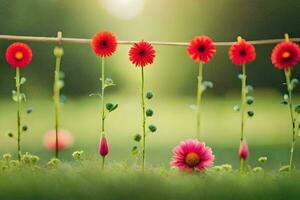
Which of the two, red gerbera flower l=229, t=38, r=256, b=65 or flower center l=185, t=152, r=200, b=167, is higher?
red gerbera flower l=229, t=38, r=256, b=65

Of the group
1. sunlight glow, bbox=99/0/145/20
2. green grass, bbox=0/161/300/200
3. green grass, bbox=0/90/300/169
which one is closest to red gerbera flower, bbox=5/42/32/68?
green grass, bbox=0/161/300/200

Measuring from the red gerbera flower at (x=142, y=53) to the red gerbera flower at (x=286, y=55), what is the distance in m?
0.76

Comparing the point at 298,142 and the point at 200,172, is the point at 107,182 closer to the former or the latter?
the point at 200,172

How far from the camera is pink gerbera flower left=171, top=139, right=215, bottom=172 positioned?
4289 mm

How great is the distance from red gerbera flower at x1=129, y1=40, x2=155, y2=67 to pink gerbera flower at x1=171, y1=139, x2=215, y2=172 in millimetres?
569

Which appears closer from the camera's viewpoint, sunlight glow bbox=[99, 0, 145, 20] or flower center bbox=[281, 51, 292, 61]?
flower center bbox=[281, 51, 292, 61]

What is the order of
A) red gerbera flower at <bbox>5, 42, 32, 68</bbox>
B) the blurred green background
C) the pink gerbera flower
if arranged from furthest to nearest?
1. the blurred green background
2. red gerbera flower at <bbox>5, 42, 32, 68</bbox>
3. the pink gerbera flower

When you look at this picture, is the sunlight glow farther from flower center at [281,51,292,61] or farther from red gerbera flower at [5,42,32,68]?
flower center at [281,51,292,61]

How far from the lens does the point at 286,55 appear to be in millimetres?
4504

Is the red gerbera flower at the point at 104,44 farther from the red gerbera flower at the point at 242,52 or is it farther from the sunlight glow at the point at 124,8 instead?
the sunlight glow at the point at 124,8

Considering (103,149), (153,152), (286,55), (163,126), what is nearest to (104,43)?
(103,149)

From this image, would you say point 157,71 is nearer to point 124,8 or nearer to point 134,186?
point 124,8

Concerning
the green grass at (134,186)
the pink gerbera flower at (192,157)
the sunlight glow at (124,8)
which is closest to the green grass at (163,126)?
the sunlight glow at (124,8)

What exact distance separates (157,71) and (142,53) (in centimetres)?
1166
